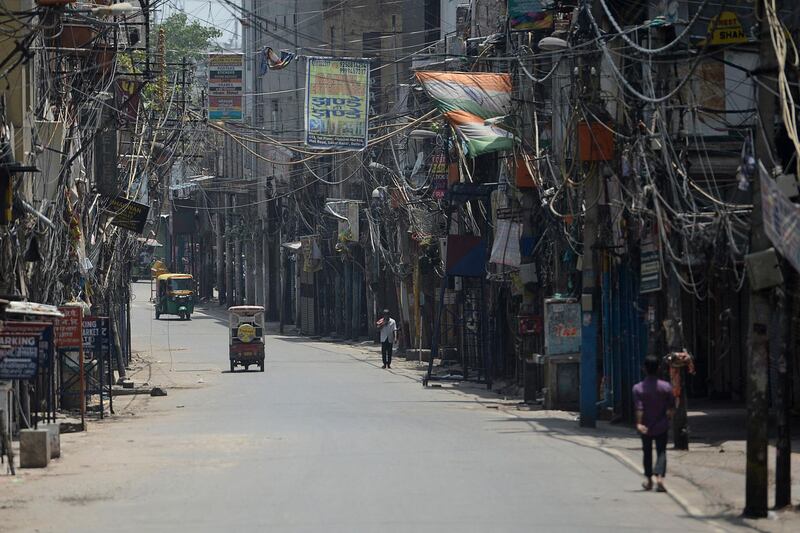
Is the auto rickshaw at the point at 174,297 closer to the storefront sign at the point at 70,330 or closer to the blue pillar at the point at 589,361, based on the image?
the storefront sign at the point at 70,330

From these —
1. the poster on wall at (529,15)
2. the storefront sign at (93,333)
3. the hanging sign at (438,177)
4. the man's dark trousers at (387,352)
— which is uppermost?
the poster on wall at (529,15)

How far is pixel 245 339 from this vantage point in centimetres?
4697

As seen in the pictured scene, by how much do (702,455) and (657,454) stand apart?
4.78 m

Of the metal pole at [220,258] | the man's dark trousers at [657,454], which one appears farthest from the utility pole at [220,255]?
the man's dark trousers at [657,454]

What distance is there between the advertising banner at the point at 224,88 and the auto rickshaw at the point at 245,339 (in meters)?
14.2

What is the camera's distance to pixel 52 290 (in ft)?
95.3

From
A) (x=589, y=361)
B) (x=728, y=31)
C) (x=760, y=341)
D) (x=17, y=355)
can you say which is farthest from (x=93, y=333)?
(x=760, y=341)

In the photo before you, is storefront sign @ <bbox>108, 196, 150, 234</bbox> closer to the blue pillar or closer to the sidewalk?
the sidewalk

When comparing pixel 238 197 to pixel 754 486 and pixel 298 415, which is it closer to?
pixel 298 415

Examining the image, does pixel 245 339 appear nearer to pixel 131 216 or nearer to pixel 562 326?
pixel 131 216

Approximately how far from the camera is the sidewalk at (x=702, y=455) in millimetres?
14672

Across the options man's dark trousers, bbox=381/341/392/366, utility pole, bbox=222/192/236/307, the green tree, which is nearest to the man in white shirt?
man's dark trousers, bbox=381/341/392/366

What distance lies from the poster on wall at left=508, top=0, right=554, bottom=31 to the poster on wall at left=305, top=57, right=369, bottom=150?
5.62 meters

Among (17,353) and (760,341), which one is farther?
(17,353)
